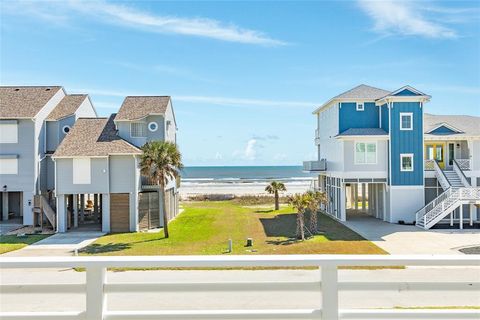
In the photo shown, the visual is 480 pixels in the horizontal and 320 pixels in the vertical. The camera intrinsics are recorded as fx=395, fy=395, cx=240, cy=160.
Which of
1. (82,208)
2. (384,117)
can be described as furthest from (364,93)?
(82,208)

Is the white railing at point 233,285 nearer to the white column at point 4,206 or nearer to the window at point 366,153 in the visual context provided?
the window at point 366,153

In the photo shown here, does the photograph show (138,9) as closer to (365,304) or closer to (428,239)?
(365,304)

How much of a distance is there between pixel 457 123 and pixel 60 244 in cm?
2800

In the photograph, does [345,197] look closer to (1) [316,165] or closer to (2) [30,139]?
(1) [316,165]

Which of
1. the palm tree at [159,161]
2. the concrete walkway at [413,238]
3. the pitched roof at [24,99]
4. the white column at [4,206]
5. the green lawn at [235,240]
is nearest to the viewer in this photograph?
the green lawn at [235,240]

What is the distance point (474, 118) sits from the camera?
3086 centimetres

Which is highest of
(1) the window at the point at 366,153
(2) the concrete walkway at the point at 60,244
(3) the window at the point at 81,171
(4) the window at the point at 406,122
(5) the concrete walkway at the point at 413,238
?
(4) the window at the point at 406,122

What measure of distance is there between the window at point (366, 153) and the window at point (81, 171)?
17546 mm

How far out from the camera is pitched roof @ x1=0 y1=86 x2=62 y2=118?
27406 millimetres

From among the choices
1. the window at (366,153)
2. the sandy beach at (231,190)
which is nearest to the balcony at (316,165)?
the window at (366,153)

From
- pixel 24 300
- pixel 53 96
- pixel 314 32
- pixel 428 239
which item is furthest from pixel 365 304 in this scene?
pixel 53 96

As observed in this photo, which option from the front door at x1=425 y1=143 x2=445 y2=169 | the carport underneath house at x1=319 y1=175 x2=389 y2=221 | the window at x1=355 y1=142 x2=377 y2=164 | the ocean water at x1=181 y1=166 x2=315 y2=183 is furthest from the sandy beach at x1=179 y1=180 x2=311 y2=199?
the window at x1=355 y1=142 x2=377 y2=164

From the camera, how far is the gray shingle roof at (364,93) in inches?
1129

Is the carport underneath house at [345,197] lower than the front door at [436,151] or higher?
lower
